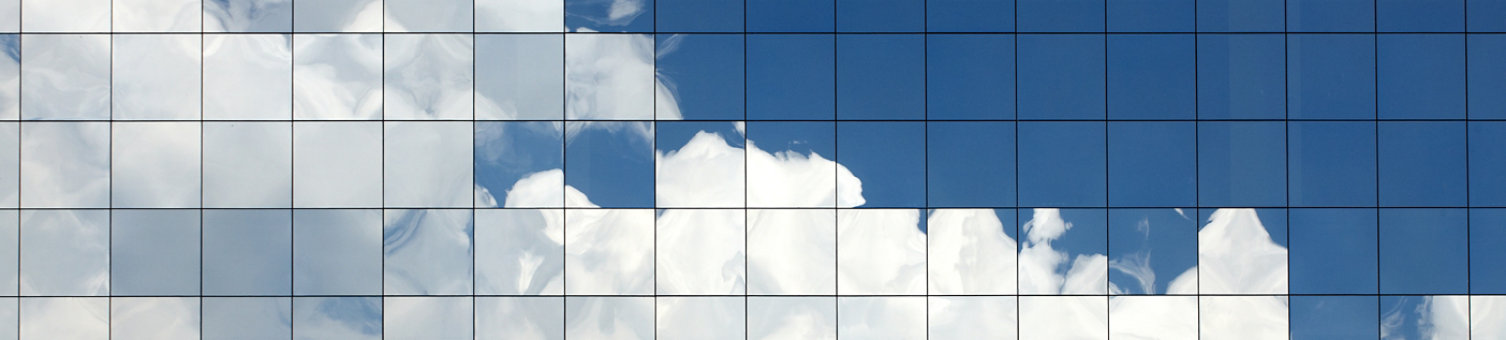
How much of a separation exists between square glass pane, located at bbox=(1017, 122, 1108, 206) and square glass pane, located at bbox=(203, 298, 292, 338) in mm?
5143

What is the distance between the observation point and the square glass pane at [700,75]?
4145mm

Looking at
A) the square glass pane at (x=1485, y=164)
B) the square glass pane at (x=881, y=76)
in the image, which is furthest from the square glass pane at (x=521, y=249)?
the square glass pane at (x=1485, y=164)

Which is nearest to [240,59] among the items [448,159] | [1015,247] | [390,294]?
[448,159]

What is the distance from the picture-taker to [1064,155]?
13.6 feet

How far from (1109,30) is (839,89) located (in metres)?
1.92

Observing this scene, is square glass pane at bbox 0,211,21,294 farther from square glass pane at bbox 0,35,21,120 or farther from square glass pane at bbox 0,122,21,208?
square glass pane at bbox 0,35,21,120

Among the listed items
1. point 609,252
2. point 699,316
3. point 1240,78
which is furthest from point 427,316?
point 1240,78

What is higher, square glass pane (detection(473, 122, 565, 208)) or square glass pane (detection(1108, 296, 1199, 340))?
square glass pane (detection(473, 122, 565, 208))

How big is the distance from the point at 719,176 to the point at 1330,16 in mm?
4406

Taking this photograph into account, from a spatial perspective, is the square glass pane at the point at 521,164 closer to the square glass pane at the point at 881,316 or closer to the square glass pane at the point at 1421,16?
the square glass pane at the point at 881,316

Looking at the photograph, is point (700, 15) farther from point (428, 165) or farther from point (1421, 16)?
point (1421, 16)

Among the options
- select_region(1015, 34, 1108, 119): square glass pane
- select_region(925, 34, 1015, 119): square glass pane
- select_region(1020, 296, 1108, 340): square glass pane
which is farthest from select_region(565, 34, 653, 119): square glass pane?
select_region(1020, 296, 1108, 340): square glass pane

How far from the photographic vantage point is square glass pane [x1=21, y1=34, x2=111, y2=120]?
415 centimetres

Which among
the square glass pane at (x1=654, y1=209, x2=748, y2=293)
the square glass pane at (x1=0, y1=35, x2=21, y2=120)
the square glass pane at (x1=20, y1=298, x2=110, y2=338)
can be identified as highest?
the square glass pane at (x1=0, y1=35, x2=21, y2=120)
